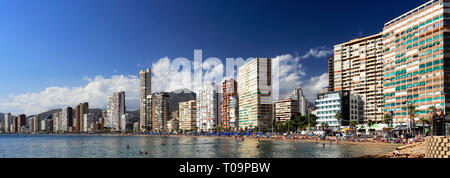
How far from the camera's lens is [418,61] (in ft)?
319

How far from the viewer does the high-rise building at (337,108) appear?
128625 mm

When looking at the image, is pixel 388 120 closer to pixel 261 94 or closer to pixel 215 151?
pixel 215 151

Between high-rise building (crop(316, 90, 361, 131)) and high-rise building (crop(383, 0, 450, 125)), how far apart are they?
21213mm

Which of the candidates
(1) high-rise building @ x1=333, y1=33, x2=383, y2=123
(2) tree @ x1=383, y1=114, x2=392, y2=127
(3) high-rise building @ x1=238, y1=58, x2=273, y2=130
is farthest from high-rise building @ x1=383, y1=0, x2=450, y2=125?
(3) high-rise building @ x1=238, y1=58, x2=273, y2=130

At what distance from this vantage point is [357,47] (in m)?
152

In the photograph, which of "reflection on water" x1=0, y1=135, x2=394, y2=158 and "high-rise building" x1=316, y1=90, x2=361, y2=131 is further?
"high-rise building" x1=316, y1=90, x2=361, y2=131

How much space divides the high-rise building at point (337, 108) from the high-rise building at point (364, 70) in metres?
7.08

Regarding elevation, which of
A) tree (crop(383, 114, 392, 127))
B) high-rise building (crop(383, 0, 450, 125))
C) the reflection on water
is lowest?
the reflection on water

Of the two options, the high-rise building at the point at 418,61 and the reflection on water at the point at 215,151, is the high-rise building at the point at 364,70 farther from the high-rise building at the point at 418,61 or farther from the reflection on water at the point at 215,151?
the reflection on water at the point at 215,151

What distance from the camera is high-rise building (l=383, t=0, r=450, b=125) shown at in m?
89.6

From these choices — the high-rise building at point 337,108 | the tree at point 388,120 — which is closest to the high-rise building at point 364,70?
the high-rise building at point 337,108

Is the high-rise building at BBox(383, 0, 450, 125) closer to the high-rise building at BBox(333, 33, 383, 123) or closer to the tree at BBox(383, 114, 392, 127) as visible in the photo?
the tree at BBox(383, 114, 392, 127)

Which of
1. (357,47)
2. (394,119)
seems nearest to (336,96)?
(394,119)
